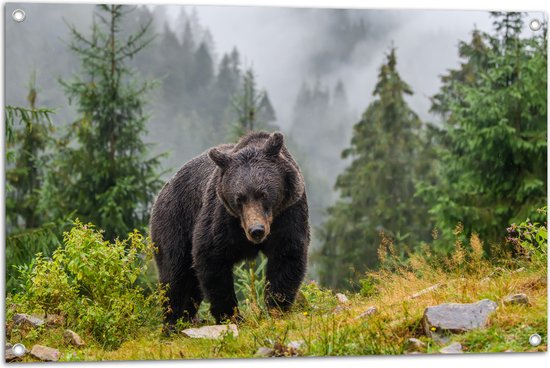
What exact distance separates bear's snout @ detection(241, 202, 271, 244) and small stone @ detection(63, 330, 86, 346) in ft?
5.49

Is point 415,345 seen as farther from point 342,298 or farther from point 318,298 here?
point 318,298

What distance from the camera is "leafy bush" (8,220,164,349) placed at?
264 inches

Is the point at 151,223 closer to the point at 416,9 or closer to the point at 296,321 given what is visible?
the point at 296,321

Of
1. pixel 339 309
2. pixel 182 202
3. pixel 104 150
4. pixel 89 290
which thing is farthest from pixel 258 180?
pixel 104 150

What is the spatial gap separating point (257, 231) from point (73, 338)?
1.83m

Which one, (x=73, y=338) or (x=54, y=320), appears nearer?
(x=73, y=338)

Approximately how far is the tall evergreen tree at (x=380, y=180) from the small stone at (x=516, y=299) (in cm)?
1075

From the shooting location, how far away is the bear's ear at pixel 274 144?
690cm

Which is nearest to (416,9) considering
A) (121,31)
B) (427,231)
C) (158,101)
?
(121,31)

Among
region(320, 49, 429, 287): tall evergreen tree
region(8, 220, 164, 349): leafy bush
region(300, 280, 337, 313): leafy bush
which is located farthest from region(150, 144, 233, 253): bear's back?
region(320, 49, 429, 287): tall evergreen tree

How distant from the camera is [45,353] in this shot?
625 centimetres

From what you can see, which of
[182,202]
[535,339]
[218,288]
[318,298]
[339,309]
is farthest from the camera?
[182,202]

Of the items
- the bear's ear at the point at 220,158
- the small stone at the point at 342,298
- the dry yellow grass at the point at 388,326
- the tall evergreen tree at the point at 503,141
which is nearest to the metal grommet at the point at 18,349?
the dry yellow grass at the point at 388,326

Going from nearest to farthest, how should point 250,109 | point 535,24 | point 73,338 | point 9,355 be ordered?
point 9,355
point 73,338
point 535,24
point 250,109
